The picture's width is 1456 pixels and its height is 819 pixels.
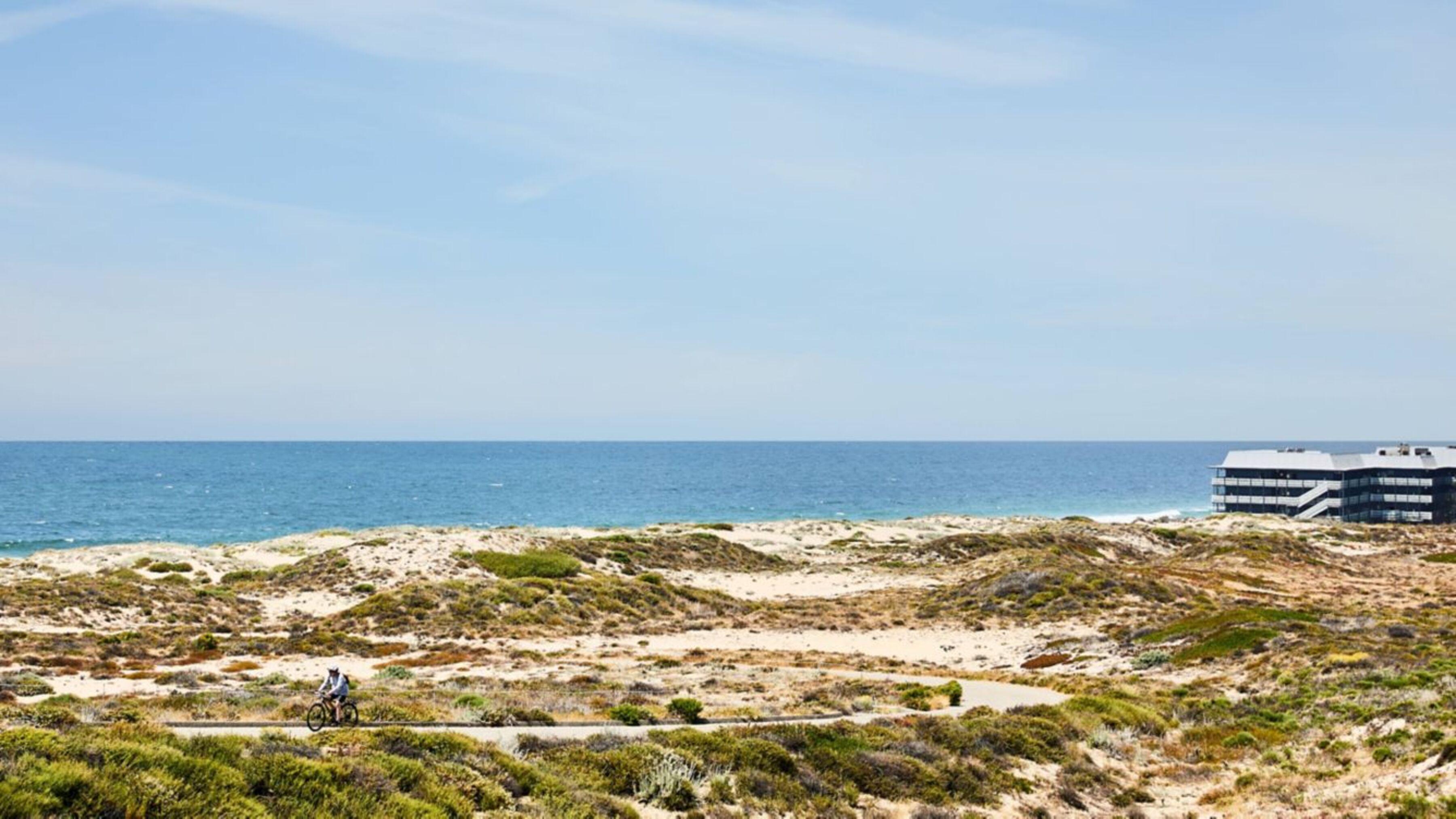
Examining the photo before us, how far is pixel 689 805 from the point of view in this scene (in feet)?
52.9

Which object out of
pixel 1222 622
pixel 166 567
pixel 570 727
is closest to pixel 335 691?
pixel 570 727

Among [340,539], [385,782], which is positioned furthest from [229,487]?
[385,782]

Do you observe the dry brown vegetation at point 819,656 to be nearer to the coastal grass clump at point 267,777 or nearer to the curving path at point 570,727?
the coastal grass clump at point 267,777

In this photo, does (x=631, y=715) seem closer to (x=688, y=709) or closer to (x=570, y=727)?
(x=688, y=709)

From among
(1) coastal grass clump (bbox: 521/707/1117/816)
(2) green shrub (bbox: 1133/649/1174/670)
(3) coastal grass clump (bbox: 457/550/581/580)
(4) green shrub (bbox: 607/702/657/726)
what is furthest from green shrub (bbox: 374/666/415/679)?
(2) green shrub (bbox: 1133/649/1174/670)

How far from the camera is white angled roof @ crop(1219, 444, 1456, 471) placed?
411ft

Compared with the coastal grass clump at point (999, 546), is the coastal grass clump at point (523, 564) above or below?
above

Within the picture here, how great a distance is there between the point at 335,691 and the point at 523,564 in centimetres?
4162

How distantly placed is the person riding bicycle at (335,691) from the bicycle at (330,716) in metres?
0.04

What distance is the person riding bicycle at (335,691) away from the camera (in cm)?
1972

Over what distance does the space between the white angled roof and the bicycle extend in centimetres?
13088

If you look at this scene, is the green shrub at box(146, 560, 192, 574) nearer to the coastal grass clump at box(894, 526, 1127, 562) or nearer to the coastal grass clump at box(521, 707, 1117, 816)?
the coastal grass clump at box(521, 707, 1117, 816)

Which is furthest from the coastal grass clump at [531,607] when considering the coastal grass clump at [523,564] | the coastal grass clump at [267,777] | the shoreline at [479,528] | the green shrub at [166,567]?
the coastal grass clump at [267,777]

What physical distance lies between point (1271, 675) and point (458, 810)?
98.0 ft
